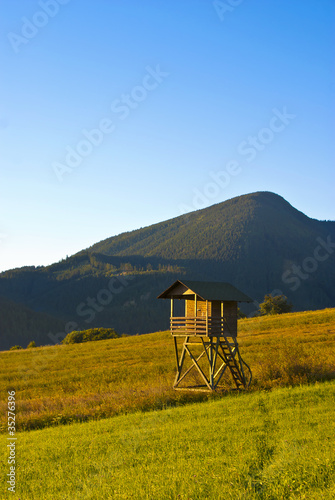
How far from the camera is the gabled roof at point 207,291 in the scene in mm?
26203

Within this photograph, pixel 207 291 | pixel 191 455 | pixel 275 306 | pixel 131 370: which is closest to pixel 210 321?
pixel 207 291

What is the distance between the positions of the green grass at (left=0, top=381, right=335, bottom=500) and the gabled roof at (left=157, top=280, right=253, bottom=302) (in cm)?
782

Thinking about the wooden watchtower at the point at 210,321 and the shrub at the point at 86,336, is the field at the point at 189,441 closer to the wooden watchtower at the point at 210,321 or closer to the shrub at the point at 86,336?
the wooden watchtower at the point at 210,321

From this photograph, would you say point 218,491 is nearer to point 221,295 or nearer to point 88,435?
point 88,435

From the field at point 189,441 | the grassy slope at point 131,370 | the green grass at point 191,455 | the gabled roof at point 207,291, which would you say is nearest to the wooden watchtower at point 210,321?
the gabled roof at point 207,291

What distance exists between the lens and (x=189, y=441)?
1372 cm

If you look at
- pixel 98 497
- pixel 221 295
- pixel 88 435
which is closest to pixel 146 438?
pixel 88 435

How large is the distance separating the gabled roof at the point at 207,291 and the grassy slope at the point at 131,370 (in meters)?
4.05

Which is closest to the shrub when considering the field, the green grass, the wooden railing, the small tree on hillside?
the small tree on hillside

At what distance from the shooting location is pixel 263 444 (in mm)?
12195

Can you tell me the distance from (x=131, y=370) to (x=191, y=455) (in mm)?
26936

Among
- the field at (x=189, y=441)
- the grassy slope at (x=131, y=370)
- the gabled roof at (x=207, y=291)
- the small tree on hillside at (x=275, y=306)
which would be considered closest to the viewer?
the field at (x=189, y=441)

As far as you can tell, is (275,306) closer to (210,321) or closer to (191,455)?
(210,321)

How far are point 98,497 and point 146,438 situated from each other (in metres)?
5.35
